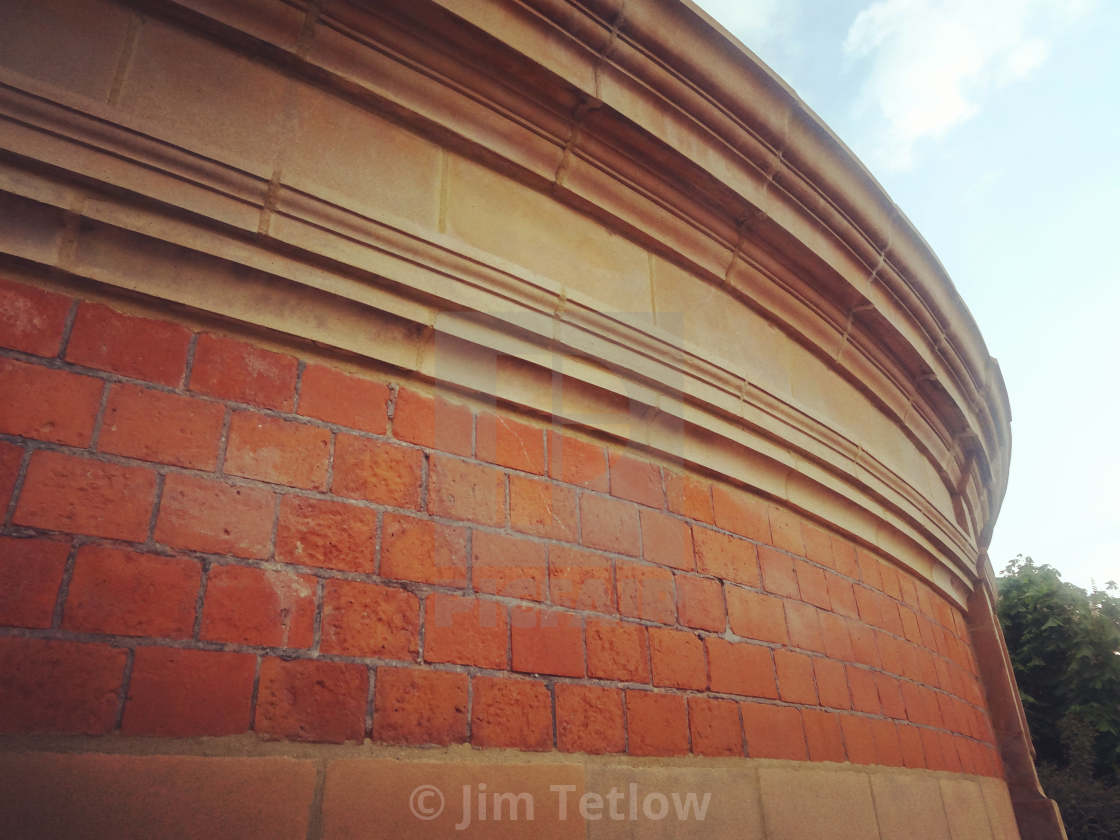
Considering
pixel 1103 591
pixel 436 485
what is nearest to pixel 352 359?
pixel 436 485

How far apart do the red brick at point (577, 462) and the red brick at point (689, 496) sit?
0.80 ft

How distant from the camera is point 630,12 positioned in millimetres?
2086

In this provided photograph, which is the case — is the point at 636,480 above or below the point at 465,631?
above

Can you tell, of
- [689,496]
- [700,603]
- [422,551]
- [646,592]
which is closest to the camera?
[422,551]

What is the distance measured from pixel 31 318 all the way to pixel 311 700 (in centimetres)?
82

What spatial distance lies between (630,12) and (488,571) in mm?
1540

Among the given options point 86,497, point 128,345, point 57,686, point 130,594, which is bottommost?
point 57,686

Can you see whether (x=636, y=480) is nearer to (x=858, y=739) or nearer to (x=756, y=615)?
(x=756, y=615)

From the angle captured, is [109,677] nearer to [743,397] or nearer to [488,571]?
[488,571]

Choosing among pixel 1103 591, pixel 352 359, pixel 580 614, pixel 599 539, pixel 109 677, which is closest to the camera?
pixel 109 677

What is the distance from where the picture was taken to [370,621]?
144 centimetres

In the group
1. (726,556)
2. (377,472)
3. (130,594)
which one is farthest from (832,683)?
(130,594)

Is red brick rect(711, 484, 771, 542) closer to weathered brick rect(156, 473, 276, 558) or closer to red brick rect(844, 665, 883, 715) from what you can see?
red brick rect(844, 665, 883, 715)

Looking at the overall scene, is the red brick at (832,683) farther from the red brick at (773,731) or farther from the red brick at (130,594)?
the red brick at (130,594)
